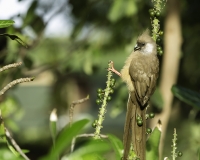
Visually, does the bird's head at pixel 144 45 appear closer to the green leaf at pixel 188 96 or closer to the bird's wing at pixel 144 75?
the bird's wing at pixel 144 75

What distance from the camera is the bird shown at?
1417 millimetres

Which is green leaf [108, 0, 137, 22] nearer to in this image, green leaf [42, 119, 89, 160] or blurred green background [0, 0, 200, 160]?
blurred green background [0, 0, 200, 160]

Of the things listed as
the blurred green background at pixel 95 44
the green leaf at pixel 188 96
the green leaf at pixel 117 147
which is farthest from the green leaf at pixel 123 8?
the green leaf at pixel 117 147

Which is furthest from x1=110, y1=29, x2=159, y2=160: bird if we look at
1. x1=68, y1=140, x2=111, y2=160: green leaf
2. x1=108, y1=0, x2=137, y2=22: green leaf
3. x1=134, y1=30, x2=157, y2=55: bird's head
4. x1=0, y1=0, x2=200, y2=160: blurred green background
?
x1=108, y1=0, x2=137, y2=22: green leaf

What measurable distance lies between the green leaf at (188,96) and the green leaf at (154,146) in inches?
10.1

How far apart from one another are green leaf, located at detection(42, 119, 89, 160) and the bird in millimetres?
374

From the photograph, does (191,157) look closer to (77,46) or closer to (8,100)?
(77,46)

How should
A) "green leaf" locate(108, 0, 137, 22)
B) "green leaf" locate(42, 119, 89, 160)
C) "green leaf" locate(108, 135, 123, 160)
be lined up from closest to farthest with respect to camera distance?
"green leaf" locate(42, 119, 89, 160) < "green leaf" locate(108, 135, 123, 160) < "green leaf" locate(108, 0, 137, 22)

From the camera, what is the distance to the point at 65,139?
905 mm

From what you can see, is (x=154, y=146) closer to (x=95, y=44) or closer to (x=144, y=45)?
(x=144, y=45)

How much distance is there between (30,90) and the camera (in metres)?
11.6

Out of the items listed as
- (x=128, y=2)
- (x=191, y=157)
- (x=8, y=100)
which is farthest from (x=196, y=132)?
(x=8, y=100)

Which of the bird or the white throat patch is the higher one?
the white throat patch

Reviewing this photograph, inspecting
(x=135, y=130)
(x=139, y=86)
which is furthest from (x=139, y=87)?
(x=135, y=130)
